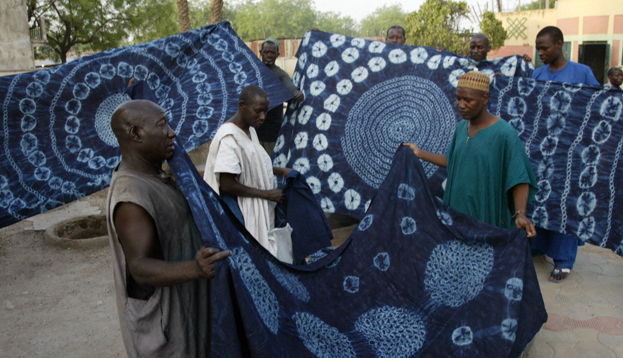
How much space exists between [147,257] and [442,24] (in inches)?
664

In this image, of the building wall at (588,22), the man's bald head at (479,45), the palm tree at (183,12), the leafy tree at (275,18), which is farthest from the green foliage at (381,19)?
the man's bald head at (479,45)

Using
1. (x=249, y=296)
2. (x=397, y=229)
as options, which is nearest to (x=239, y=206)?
(x=397, y=229)

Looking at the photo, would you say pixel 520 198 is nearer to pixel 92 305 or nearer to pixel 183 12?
pixel 92 305

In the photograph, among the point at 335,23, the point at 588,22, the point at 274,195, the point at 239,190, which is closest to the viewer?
the point at 239,190

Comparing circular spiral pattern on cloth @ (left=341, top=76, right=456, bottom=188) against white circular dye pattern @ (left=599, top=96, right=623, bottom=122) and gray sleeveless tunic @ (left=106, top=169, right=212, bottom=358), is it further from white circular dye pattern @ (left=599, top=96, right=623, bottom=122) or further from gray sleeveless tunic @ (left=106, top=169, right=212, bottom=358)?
gray sleeveless tunic @ (left=106, top=169, right=212, bottom=358)

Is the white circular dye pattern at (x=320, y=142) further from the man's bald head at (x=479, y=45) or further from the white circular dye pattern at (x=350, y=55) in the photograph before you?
the man's bald head at (x=479, y=45)

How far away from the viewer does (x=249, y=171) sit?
3.02 metres

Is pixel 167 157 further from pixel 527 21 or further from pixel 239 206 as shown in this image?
pixel 527 21

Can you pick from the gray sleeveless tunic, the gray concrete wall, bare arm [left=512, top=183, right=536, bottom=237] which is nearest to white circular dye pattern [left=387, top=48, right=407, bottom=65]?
bare arm [left=512, top=183, right=536, bottom=237]

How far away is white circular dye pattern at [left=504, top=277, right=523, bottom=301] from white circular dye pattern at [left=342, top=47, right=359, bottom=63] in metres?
2.56

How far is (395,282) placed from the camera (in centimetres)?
272

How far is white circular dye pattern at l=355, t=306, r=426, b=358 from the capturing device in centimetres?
247

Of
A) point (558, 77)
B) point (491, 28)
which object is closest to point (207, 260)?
point (558, 77)

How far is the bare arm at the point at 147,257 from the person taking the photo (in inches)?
65.6
